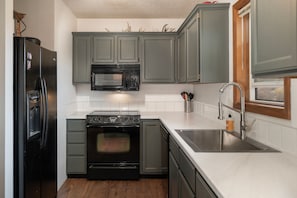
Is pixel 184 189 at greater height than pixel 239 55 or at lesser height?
lesser

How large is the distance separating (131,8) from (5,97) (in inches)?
92.2

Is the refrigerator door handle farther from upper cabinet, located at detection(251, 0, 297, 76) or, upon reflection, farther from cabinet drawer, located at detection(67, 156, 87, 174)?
upper cabinet, located at detection(251, 0, 297, 76)

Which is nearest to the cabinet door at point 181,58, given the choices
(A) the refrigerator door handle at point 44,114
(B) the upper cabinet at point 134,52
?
(B) the upper cabinet at point 134,52

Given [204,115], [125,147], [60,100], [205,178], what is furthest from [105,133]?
[205,178]

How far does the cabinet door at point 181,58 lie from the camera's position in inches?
134

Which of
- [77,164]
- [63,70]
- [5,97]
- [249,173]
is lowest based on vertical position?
[77,164]

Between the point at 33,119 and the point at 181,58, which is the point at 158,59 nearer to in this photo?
the point at 181,58

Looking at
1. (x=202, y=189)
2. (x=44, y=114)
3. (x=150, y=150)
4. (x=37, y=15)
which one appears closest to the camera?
(x=202, y=189)

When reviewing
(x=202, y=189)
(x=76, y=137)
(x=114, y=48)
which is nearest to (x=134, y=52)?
(x=114, y=48)

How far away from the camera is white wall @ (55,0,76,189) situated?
→ 3260mm

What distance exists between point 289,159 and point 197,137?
0.97 meters

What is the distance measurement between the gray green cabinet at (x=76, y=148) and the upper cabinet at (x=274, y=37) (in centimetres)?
284

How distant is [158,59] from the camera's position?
4.01 metres

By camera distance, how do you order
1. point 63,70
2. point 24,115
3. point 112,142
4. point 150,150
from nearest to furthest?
point 24,115, point 63,70, point 112,142, point 150,150
